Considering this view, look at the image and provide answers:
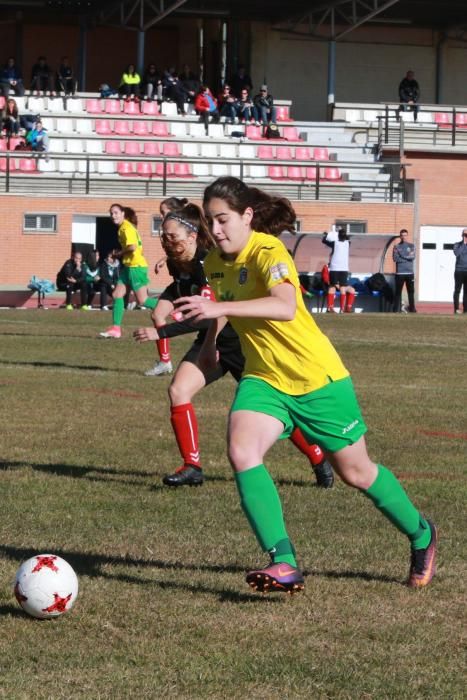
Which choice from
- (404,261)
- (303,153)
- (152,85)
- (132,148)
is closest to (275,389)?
(404,261)

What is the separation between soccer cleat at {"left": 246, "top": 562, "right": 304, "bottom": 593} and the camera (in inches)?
205

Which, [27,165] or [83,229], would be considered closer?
[83,229]

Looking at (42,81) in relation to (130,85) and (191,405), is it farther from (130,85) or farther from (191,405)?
(191,405)

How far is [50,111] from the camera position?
37.5 metres

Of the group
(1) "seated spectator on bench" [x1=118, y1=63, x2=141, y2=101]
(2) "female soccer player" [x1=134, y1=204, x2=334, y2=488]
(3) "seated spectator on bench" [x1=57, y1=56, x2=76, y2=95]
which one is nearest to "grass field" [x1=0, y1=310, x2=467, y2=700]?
(2) "female soccer player" [x1=134, y1=204, x2=334, y2=488]

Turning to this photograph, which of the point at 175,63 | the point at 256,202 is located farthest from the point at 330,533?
the point at 175,63

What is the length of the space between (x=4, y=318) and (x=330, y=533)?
62.2ft

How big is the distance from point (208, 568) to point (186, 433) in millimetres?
2360

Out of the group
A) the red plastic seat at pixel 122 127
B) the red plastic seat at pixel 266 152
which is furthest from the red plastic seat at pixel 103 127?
the red plastic seat at pixel 266 152

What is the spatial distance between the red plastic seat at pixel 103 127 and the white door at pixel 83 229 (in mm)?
4369

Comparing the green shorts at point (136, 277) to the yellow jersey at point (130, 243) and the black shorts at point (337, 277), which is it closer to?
the yellow jersey at point (130, 243)

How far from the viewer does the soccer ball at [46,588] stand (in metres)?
5.10

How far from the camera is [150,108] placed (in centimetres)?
3925

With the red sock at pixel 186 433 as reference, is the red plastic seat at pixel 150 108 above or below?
above
